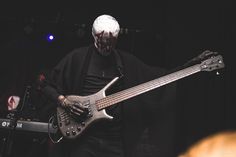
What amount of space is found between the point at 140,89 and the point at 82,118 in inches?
17.8

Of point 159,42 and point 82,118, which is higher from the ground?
point 159,42

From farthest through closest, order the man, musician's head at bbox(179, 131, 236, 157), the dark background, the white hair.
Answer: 1. the dark background
2. the white hair
3. the man
4. musician's head at bbox(179, 131, 236, 157)

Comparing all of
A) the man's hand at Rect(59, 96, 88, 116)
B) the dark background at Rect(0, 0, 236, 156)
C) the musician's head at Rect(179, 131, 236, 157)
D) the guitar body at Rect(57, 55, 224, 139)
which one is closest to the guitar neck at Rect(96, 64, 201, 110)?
the guitar body at Rect(57, 55, 224, 139)

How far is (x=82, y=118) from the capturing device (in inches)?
97.9

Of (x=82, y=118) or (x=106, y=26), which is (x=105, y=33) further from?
(x=82, y=118)

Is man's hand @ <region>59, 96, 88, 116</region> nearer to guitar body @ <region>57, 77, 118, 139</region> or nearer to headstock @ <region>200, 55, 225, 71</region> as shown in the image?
guitar body @ <region>57, 77, 118, 139</region>

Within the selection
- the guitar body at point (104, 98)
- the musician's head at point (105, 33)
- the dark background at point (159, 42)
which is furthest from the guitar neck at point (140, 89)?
the musician's head at point (105, 33)

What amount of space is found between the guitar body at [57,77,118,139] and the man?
3cm

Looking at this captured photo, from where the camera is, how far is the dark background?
3.16 meters

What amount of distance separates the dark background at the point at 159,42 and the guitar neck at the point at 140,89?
0.22 metres

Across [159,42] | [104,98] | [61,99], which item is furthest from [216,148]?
[159,42]

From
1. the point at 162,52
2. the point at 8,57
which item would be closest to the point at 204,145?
the point at 162,52

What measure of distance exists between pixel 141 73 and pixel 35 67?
2589mm

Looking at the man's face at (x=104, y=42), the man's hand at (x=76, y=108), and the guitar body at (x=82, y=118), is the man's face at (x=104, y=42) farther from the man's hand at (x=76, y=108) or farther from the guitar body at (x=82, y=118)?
the man's hand at (x=76, y=108)
